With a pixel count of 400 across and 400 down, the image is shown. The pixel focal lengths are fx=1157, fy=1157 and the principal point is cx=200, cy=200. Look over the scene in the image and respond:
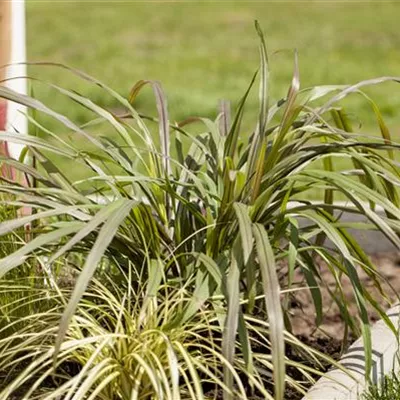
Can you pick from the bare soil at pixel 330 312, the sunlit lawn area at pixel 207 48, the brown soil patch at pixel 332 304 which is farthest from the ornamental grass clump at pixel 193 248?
the sunlit lawn area at pixel 207 48

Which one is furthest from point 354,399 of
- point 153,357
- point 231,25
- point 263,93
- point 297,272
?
point 231,25

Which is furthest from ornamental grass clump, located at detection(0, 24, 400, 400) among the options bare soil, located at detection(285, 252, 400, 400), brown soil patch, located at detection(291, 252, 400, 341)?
brown soil patch, located at detection(291, 252, 400, 341)

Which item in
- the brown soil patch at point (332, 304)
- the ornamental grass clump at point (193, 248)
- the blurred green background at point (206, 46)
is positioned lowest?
the brown soil patch at point (332, 304)

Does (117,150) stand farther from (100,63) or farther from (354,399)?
(100,63)

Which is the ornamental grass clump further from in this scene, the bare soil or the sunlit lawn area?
the sunlit lawn area

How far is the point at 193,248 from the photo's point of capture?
3.27 m

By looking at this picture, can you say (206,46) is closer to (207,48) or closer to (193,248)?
(207,48)

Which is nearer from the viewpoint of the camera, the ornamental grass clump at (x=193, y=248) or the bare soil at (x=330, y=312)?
the ornamental grass clump at (x=193, y=248)

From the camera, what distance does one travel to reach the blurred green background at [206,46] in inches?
340

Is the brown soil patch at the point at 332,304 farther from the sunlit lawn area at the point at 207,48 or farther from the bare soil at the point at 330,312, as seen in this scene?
the sunlit lawn area at the point at 207,48

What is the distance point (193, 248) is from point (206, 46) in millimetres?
7520

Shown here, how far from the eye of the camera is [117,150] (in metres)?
3.51

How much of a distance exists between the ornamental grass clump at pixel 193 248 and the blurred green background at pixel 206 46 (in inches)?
170

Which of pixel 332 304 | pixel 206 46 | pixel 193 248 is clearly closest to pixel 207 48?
pixel 206 46
